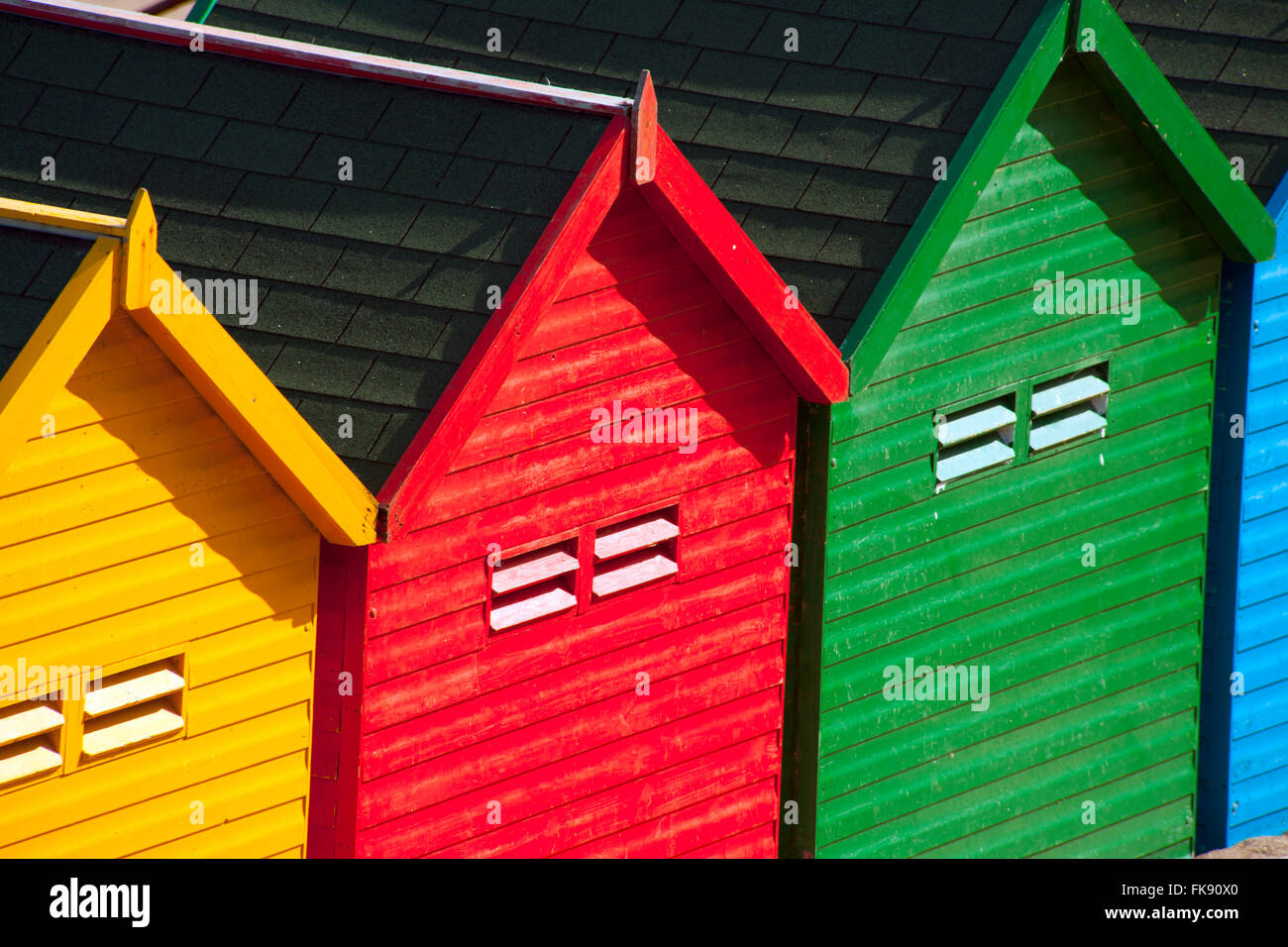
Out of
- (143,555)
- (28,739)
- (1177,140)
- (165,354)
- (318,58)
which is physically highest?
(1177,140)

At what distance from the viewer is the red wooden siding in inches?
394

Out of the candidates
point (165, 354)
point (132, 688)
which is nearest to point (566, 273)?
point (165, 354)

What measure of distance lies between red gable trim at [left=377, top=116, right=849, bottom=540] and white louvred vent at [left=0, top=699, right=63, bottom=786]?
5.06 feet

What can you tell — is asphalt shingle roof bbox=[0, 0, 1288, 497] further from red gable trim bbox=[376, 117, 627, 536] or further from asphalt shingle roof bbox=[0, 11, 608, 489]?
red gable trim bbox=[376, 117, 627, 536]

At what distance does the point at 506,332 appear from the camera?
32.0 feet

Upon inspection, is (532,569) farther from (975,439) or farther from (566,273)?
(975,439)

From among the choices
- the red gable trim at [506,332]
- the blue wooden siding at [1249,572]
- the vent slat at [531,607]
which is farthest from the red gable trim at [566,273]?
the blue wooden siding at [1249,572]

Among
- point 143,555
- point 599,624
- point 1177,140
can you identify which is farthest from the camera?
point 1177,140

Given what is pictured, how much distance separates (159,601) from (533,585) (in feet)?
6.28

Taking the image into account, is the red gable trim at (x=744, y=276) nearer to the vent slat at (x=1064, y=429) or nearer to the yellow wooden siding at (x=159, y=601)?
the vent slat at (x=1064, y=429)

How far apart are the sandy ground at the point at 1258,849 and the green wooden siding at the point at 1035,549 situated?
0.79ft

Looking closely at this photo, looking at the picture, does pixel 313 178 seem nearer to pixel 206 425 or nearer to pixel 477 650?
pixel 206 425

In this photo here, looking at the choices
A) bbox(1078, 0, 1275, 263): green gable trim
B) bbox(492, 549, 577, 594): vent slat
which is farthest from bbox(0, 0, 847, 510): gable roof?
bbox(1078, 0, 1275, 263): green gable trim

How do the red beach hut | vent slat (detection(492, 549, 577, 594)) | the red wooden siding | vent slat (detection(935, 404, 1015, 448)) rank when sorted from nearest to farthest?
the red beach hut < the red wooden siding < vent slat (detection(492, 549, 577, 594)) < vent slat (detection(935, 404, 1015, 448))
